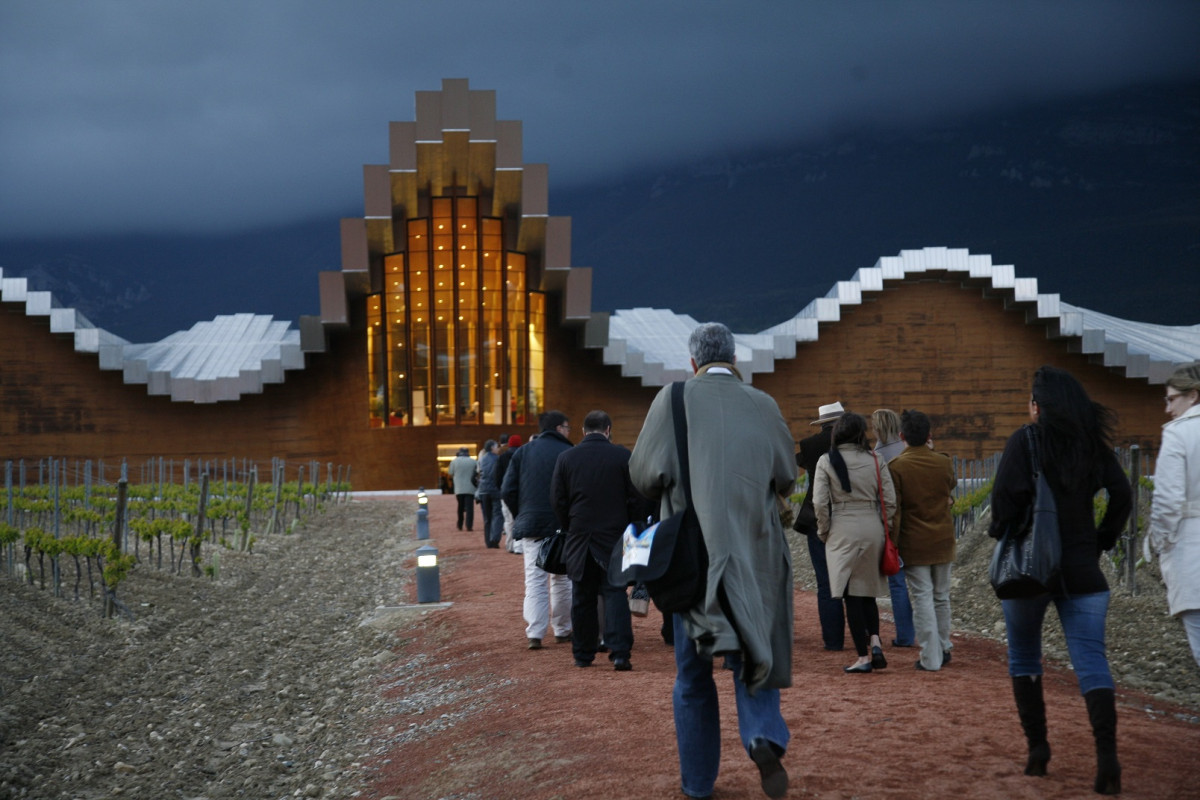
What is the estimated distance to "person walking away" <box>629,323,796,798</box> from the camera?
4.12m

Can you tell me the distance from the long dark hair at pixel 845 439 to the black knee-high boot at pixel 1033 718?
8.50 feet

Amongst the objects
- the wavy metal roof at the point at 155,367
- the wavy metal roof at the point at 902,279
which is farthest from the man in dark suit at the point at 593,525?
the wavy metal roof at the point at 155,367

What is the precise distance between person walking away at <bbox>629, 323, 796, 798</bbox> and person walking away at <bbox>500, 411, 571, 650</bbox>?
12.8ft

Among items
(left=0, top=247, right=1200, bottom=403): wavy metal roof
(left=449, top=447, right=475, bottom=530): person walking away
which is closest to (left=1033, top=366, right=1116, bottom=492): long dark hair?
(left=449, top=447, right=475, bottom=530): person walking away

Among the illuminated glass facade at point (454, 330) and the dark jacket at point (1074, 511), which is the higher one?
the illuminated glass facade at point (454, 330)

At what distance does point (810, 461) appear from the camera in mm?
8273

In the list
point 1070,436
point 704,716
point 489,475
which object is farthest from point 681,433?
point 489,475

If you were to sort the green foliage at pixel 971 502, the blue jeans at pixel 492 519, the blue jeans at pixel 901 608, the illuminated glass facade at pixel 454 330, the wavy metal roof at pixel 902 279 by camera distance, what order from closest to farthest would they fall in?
the blue jeans at pixel 901 608, the green foliage at pixel 971 502, the blue jeans at pixel 492 519, the wavy metal roof at pixel 902 279, the illuminated glass facade at pixel 454 330

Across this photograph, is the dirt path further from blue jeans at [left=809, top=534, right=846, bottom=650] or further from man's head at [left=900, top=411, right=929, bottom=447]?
man's head at [left=900, top=411, right=929, bottom=447]

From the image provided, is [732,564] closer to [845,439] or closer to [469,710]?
[469,710]

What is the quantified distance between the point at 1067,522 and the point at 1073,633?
0.45 m

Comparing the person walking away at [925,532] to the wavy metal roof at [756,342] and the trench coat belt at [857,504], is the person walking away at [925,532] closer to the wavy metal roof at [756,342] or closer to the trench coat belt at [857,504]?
the trench coat belt at [857,504]

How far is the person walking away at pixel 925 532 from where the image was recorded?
7.14 metres

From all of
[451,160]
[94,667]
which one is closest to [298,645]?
[94,667]
